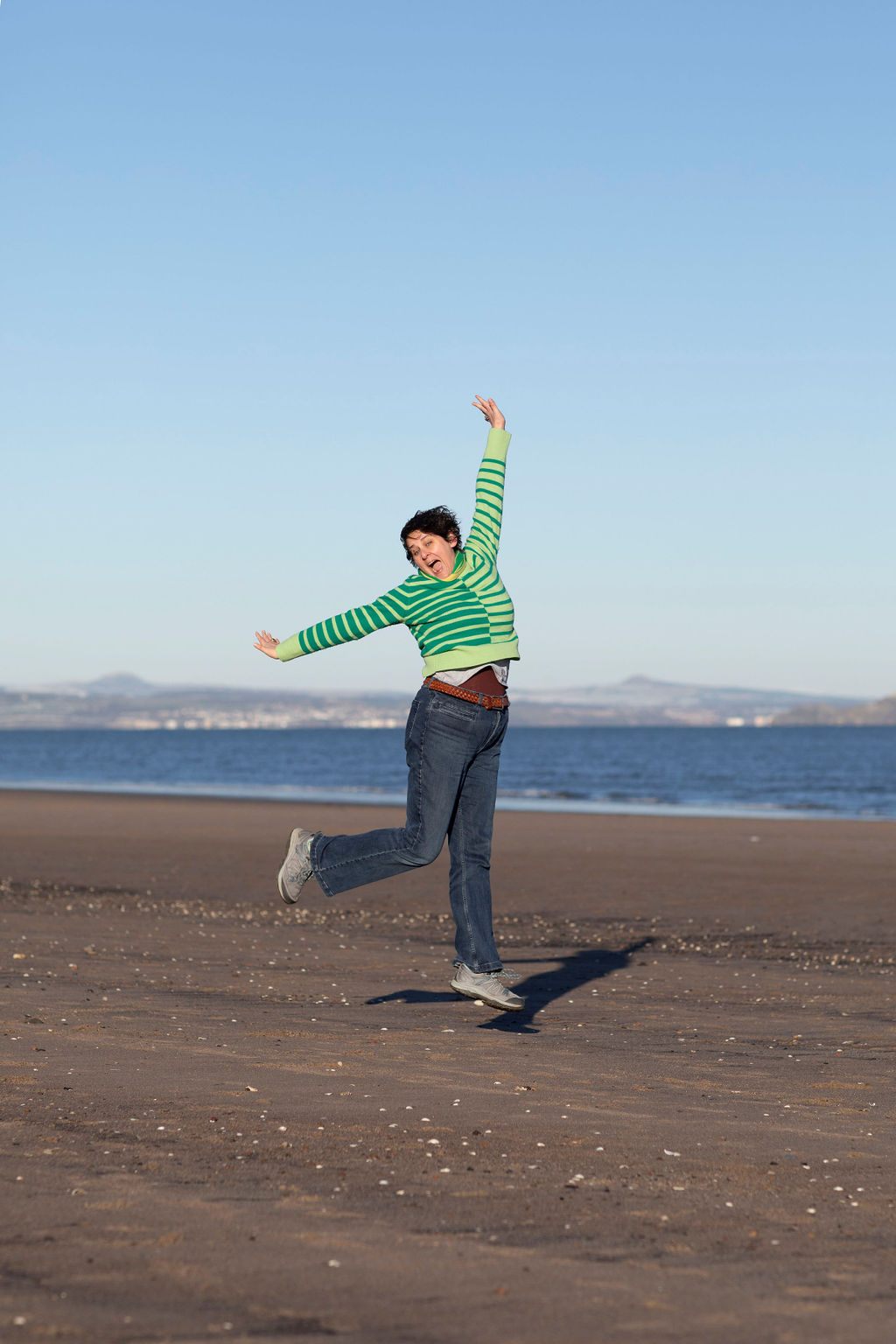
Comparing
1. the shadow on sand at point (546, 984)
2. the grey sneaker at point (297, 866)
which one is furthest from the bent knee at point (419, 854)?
the shadow on sand at point (546, 984)

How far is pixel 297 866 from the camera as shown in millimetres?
6625

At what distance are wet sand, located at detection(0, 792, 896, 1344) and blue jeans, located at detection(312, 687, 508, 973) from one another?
0.66 meters

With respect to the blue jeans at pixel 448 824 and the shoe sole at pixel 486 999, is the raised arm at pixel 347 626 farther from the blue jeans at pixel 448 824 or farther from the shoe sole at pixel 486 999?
the shoe sole at pixel 486 999

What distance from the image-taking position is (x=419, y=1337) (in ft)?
9.27

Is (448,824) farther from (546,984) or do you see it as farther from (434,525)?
(546,984)

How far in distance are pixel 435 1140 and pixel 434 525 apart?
2.86m

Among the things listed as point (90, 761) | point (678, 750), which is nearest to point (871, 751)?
point (678, 750)

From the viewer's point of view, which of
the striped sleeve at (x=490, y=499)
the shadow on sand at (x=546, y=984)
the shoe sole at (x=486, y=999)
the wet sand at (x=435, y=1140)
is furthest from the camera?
the shadow on sand at (x=546, y=984)

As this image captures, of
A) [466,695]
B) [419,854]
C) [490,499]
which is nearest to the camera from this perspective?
[466,695]

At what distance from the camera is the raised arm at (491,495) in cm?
640

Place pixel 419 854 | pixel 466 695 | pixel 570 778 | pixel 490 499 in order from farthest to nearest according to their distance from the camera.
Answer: pixel 570 778, pixel 490 499, pixel 419 854, pixel 466 695

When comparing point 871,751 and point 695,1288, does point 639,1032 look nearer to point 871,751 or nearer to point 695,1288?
point 695,1288

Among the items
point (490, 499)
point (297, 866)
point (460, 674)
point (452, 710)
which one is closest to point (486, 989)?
point (297, 866)

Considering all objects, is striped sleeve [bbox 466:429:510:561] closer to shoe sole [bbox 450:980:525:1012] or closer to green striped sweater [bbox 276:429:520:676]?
green striped sweater [bbox 276:429:520:676]
